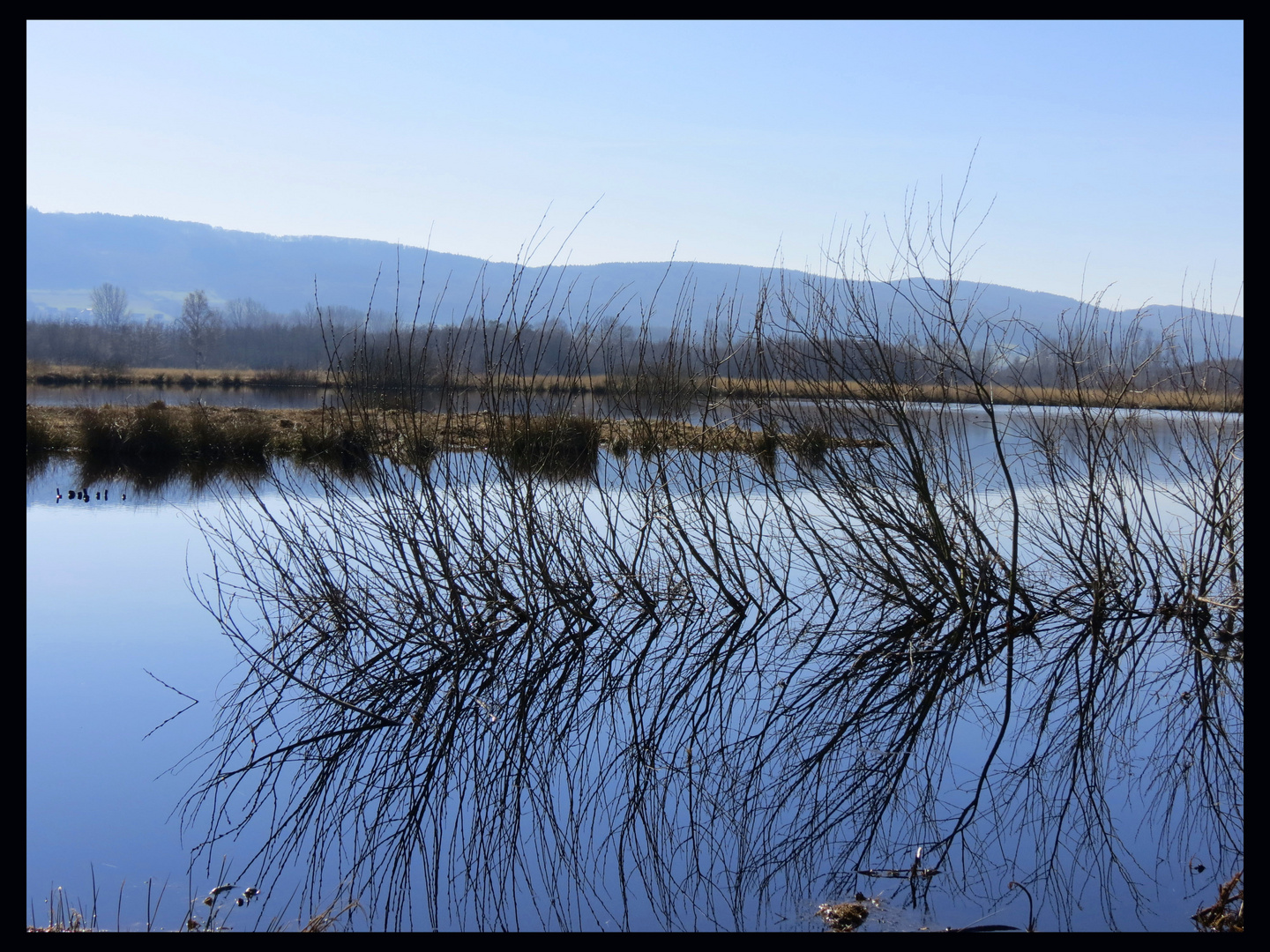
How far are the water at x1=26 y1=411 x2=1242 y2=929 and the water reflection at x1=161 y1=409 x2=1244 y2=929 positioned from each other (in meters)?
0.02

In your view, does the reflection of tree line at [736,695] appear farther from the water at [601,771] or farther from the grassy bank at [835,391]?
the grassy bank at [835,391]

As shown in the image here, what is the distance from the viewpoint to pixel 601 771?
4848 mm

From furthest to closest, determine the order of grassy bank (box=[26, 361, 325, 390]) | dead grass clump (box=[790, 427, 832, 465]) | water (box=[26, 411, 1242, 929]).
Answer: grassy bank (box=[26, 361, 325, 390])
dead grass clump (box=[790, 427, 832, 465])
water (box=[26, 411, 1242, 929])

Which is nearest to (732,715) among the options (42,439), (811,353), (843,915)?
(843,915)

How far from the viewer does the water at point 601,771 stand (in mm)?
3564

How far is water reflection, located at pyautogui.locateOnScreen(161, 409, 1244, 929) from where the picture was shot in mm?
3812

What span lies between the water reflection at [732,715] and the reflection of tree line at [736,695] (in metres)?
0.02

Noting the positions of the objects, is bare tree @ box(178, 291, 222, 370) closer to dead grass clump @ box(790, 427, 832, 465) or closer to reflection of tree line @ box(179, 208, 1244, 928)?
reflection of tree line @ box(179, 208, 1244, 928)

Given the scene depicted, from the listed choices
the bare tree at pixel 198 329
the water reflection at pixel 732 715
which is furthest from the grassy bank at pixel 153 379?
the bare tree at pixel 198 329

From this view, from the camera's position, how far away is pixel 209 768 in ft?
15.9

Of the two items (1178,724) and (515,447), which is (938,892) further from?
(515,447)

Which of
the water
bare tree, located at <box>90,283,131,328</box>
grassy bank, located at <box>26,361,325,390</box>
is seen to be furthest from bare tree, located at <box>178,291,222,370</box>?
the water

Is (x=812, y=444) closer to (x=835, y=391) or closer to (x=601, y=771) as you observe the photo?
(x=835, y=391)
